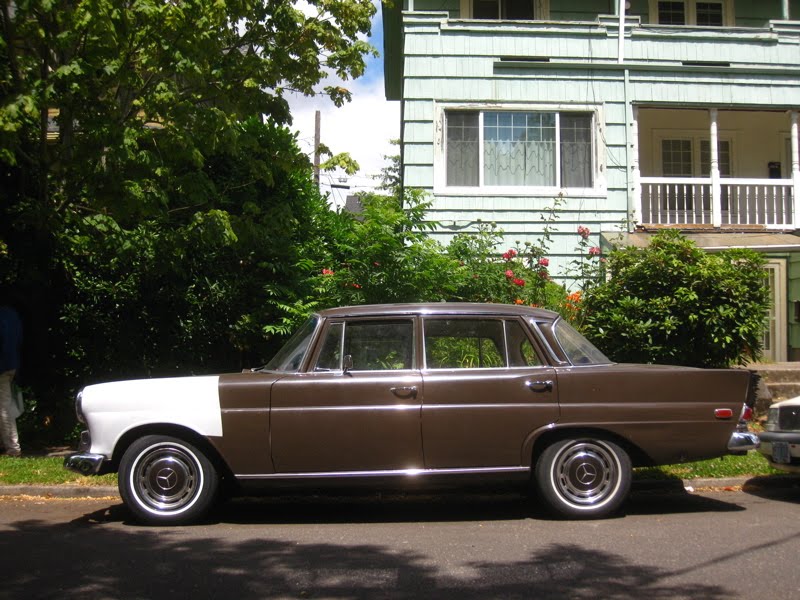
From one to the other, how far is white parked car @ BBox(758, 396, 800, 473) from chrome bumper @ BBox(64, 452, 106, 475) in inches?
219

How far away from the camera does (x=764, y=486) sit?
7523mm

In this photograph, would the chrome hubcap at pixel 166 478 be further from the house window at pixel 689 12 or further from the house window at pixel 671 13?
the house window at pixel 671 13

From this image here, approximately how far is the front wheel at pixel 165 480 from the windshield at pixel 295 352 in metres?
0.91

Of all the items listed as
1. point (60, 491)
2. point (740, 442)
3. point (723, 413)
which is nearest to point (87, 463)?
point (60, 491)

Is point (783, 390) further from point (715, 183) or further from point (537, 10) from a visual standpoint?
point (537, 10)

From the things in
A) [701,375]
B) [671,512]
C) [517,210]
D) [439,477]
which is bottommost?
[671,512]

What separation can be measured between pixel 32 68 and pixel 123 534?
17.7ft

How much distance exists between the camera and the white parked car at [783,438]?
6.70m

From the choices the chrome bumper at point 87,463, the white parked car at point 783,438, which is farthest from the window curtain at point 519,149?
the chrome bumper at point 87,463

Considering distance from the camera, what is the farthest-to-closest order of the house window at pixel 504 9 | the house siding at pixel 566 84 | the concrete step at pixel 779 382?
the house window at pixel 504 9 < the house siding at pixel 566 84 < the concrete step at pixel 779 382

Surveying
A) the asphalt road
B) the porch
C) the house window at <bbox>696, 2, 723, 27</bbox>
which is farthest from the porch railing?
the asphalt road

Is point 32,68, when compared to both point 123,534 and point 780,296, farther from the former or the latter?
point 780,296

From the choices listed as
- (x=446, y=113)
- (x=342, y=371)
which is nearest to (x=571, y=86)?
(x=446, y=113)

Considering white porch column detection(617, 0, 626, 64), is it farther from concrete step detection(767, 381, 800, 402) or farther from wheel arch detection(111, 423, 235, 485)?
wheel arch detection(111, 423, 235, 485)
